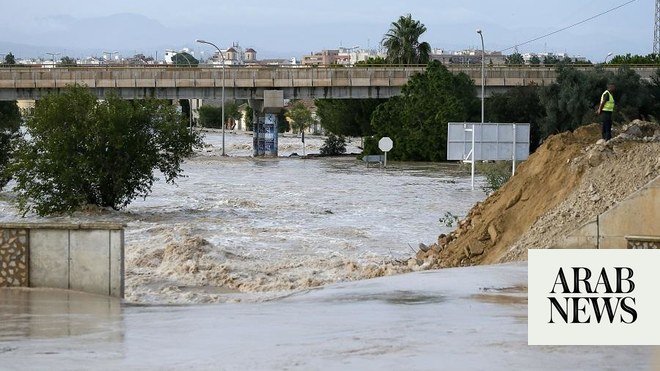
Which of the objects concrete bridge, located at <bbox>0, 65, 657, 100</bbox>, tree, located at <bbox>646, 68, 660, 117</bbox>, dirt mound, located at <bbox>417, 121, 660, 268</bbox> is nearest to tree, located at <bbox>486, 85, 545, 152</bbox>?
concrete bridge, located at <bbox>0, 65, 657, 100</bbox>

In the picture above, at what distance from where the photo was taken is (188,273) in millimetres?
25438

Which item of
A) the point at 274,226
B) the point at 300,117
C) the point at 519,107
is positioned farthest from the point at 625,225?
the point at 300,117

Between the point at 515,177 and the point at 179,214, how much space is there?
67.2ft

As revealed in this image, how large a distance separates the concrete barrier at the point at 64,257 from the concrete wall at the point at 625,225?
23.8 feet

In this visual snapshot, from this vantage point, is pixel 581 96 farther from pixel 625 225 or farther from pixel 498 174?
pixel 625 225

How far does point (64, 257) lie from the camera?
18.5 metres

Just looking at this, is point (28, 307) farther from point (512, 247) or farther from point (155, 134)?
point (155, 134)

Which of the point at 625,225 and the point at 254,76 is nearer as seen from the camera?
the point at 625,225

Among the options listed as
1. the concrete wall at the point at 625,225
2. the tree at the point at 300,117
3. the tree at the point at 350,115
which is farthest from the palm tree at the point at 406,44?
the concrete wall at the point at 625,225

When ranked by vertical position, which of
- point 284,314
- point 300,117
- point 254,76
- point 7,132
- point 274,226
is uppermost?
point 254,76

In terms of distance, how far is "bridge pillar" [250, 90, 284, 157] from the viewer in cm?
9512

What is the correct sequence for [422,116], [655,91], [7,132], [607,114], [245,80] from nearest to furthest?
1. [607,114]
2. [7,132]
3. [422,116]
4. [655,91]
5. [245,80]

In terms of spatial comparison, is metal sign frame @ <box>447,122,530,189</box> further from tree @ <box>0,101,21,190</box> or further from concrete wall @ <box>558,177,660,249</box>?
concrete wall @ <box>558,177,660,249</box>

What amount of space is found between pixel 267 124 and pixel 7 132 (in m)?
30.8
